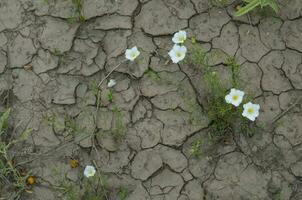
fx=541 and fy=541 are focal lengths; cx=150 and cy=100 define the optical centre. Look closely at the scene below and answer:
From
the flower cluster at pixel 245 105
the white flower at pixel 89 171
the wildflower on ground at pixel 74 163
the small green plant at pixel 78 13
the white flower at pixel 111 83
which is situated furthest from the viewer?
the small green plant at pixel 78 13

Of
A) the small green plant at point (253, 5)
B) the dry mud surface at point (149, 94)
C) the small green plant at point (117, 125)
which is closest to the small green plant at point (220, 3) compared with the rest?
the dry mud surface at point (149, 94)

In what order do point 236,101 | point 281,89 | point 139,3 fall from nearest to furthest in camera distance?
point 236,101 < point 281,89 < point 139,3

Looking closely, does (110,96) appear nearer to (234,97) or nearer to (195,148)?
(195,148)

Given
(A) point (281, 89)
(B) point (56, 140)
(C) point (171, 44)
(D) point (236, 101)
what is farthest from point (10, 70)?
(A) point (281, 89)

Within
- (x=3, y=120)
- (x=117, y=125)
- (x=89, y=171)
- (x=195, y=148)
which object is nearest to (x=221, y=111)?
(x=195, y=148)

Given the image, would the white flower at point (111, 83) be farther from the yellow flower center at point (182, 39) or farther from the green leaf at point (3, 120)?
the green leaf at point (3, 120)

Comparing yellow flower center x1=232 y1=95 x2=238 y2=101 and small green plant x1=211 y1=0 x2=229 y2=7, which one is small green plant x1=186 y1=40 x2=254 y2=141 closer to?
yellow flower center x1=232 y1=95 x2=238 y2=101

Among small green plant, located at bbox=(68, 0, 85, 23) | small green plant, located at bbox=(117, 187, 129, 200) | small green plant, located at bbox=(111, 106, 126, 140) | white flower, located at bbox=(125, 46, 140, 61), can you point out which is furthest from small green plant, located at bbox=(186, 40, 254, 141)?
small green plant, located at bbox=(68, 0, 85, 23)

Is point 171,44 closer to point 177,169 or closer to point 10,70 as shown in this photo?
point 177,169
